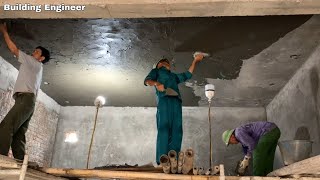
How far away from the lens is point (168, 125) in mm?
4738

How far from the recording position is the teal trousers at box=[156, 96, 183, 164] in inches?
180

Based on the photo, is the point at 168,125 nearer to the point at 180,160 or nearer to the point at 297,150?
the point at 180,160

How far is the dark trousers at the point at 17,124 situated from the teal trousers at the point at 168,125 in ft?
6.24

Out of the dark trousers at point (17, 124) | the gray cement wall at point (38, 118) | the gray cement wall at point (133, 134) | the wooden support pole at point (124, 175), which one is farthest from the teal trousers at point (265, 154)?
the gray cement wall at point (38, 118)

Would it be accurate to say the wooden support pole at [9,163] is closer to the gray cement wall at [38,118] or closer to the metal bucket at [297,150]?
the gray cement wall at [38,118]

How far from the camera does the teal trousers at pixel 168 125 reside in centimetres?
457

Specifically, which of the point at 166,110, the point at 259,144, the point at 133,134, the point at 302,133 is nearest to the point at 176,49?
the point at 166,110

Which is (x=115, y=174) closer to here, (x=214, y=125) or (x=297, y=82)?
(x=297, y=82)

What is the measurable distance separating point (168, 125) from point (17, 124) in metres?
2.14

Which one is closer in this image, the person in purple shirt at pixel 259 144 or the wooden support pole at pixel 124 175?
the wooden support pole at pixel 124 175

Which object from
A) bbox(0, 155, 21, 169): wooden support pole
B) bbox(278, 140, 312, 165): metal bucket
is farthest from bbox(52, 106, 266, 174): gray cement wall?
bbox(0, 155, 21, 169): wooden support pole

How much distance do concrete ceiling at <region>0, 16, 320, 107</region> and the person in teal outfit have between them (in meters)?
0.62

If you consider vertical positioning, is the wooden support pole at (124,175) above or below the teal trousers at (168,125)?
below

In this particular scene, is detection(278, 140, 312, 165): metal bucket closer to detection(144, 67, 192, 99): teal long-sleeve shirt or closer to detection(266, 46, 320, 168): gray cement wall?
detection(266, 46, 320, 168): gray cement wall
